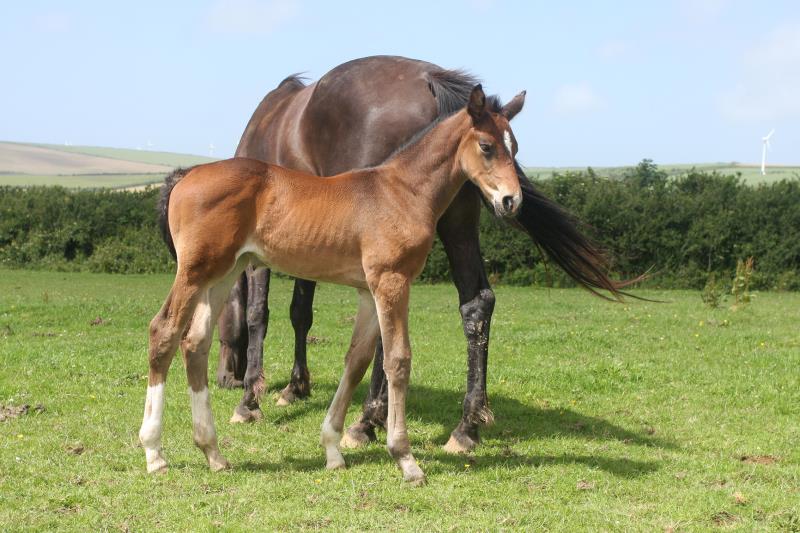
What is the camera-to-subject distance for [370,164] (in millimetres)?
6812

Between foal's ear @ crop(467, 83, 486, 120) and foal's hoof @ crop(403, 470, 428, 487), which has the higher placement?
foal's ear @ crop(467, 83, 486, 120)

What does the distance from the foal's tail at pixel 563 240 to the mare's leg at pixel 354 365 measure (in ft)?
6.12

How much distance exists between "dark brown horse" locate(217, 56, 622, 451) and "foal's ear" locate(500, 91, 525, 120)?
0.65m

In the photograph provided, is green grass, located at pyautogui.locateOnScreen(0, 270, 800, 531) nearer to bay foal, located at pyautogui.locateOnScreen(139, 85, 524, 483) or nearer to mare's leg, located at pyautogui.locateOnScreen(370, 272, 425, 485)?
mare's leg, located at pyautogui.locateOnScreen(370, 272, 425, 485)

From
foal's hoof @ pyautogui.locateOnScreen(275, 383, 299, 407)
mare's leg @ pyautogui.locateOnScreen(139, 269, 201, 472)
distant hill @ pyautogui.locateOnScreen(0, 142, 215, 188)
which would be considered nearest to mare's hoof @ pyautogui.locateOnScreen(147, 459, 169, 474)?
mare's leg @ pyautogui.locateOnScreen(139, 269, 201, 472)

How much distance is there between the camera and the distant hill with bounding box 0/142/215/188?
6519 centimetres

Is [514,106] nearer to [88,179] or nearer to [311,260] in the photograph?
[311,260]

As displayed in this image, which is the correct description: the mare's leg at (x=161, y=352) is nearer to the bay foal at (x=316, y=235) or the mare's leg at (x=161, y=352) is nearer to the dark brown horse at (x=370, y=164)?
the bay foal at (x=316, y=235)

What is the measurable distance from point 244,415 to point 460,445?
185 centimetres

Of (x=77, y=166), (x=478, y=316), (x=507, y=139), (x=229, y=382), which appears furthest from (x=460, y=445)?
(x=77, y=166)

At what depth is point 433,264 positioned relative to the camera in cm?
2436

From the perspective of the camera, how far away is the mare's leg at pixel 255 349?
7.15 m

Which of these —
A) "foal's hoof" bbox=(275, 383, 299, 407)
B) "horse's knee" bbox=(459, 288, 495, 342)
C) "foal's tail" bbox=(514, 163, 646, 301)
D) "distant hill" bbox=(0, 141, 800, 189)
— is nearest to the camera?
"horse's knee" bbox=(459, 288, 495, 342)

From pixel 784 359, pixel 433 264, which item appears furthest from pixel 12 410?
pixel 433 264
